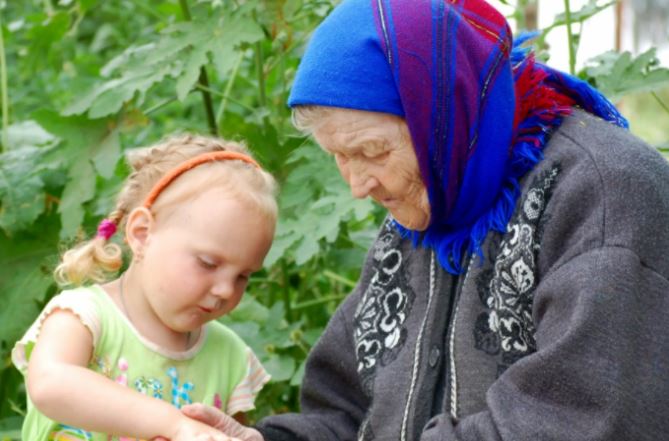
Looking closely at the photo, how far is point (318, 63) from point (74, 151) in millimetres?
1470

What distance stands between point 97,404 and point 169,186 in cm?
47

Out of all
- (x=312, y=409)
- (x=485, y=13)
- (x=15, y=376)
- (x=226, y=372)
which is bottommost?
(x=15, y=376)

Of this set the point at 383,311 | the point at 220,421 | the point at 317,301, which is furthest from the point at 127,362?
the point at 317,301

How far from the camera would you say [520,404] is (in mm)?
2303

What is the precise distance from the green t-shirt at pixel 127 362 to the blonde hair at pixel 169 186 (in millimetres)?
124

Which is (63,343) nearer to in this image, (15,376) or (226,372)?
(226,372)

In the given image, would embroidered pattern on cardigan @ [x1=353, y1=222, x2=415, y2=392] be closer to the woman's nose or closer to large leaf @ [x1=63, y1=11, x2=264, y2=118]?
the woman's nose

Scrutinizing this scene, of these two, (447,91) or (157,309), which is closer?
(447,91)

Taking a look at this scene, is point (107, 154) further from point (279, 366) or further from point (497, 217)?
point (497, 217)

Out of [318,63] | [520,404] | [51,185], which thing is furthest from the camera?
[51,185]

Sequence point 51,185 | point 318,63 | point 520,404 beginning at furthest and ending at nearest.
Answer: point 51,185 → point 318,63 → point 520,404

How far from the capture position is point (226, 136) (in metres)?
3.81

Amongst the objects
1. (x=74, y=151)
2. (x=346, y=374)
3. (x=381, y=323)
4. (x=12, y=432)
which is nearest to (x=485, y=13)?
(x=381, y=323)

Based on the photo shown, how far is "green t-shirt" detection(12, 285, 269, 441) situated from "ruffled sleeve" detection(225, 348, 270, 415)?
21 millimetres
